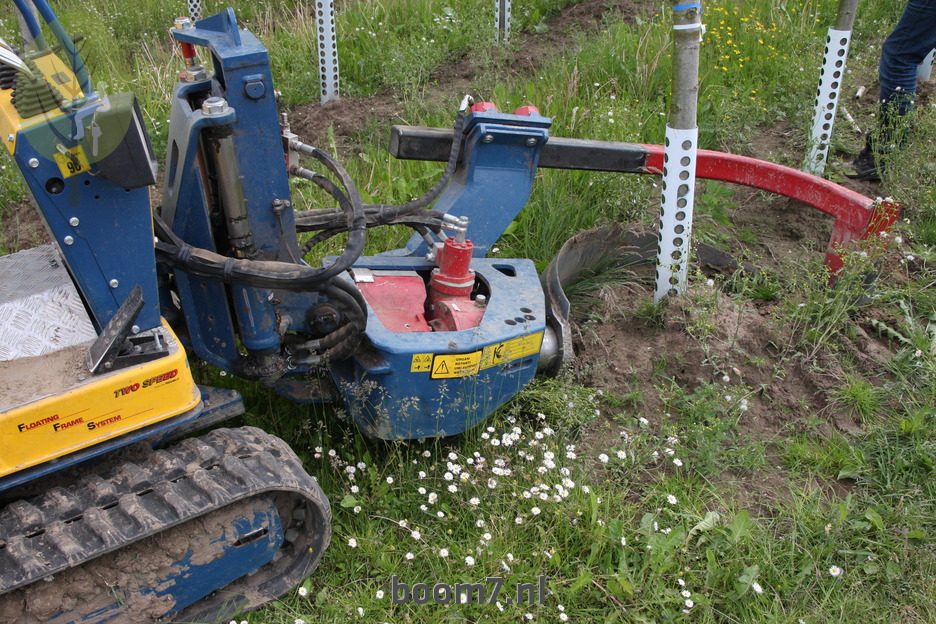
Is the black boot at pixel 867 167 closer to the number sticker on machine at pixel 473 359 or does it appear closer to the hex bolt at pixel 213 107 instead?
the number sticker on machine at pixel 473 359

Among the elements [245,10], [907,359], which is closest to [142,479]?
[907,359]

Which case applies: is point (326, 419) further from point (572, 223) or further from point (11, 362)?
point (572, 223)

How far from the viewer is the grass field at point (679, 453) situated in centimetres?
274

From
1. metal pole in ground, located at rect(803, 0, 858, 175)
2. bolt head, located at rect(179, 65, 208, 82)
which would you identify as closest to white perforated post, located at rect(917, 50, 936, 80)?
metal pole in ground, located at rect(803, 0, 858, 175)

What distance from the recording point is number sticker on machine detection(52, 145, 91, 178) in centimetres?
205

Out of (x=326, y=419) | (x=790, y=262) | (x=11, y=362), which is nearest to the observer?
(x=11, y=362)

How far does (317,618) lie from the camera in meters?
2.65

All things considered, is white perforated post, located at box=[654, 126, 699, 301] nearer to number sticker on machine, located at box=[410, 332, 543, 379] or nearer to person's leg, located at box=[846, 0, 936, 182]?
number sticker on machine, located at box=[410, 332, 543, 379]

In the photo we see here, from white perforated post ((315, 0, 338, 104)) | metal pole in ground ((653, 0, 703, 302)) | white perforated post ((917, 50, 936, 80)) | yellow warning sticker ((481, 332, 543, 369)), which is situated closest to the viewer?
yellow warning sticker ((481, 332, 543, 369))

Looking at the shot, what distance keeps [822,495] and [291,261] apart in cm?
225

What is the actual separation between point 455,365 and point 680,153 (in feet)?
4.70

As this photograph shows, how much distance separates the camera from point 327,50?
242 inches

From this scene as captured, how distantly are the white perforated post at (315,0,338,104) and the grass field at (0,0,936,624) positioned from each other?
1.32m

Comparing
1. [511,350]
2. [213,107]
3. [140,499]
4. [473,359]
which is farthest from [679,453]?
[213,107]
